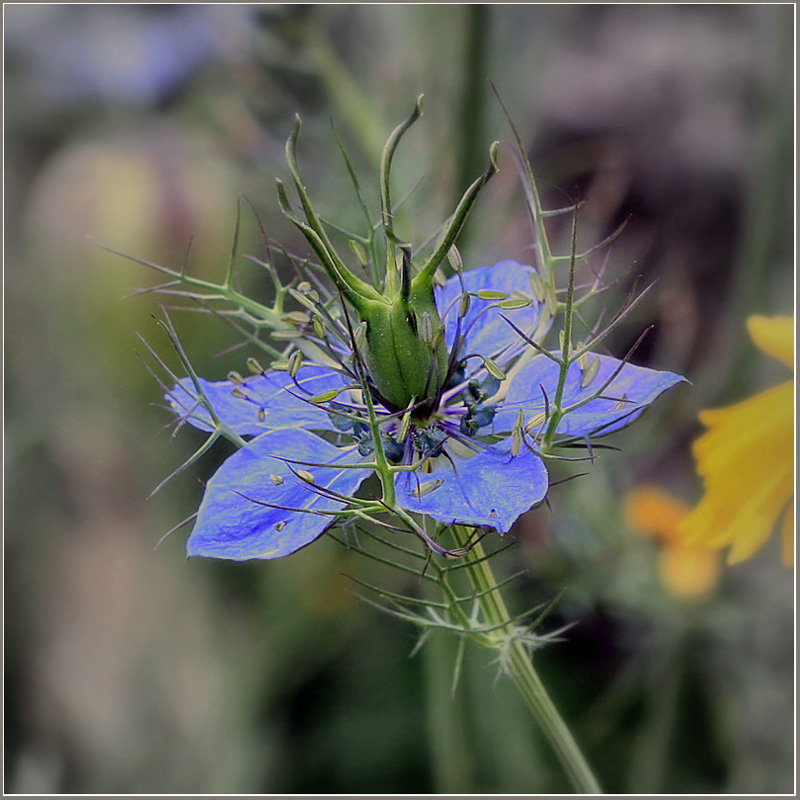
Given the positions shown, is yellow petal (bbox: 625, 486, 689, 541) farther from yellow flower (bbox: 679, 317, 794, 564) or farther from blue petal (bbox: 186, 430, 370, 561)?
blue petal (bbox: 186, 430, 370, 561)

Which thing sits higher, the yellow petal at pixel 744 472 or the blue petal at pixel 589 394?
the blue petal at pixel 589 394

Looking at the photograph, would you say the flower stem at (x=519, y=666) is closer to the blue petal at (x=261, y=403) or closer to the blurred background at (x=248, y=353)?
the blue petal at (x=261, y=403)

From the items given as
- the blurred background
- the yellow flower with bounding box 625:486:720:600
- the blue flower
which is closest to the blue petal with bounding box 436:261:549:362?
the blue flower

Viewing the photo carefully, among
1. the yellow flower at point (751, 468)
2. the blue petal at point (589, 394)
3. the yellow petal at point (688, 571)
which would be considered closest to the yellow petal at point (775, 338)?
the yellow flower at point (751, 468)

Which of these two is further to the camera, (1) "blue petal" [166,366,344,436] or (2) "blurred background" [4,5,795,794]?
(2) "blurred background" [4,5,795,794]

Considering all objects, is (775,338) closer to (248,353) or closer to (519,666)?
(519,666)

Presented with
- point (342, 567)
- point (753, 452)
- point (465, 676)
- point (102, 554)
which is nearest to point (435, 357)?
point (753, 452)
